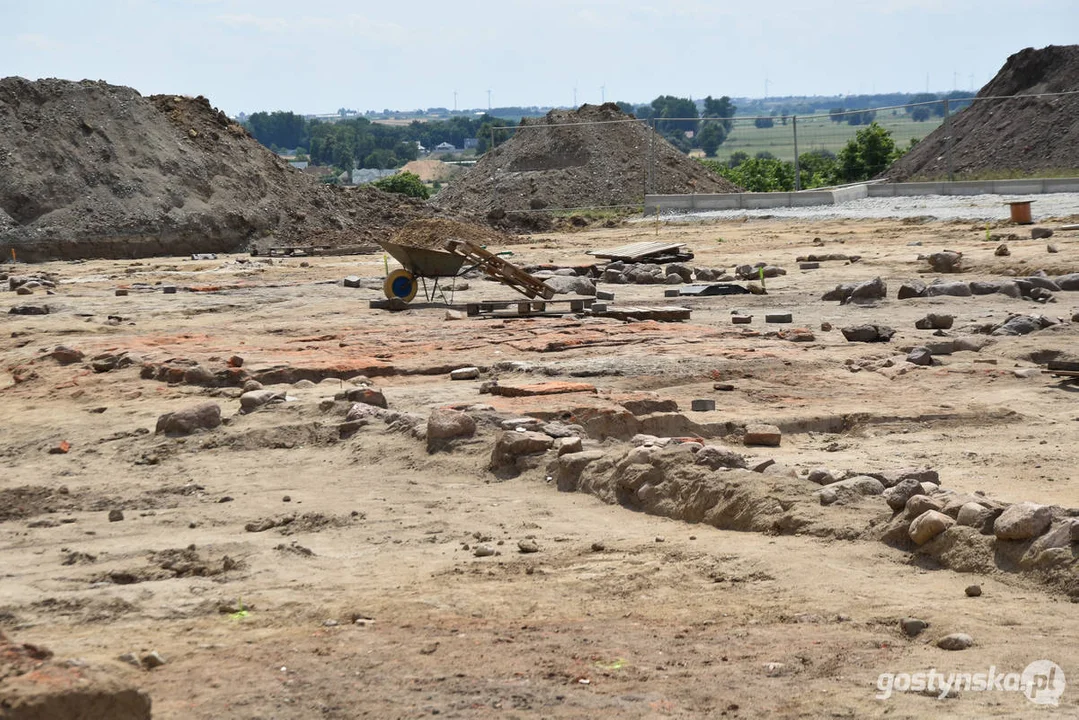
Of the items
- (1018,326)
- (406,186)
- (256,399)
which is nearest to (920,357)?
(1018,326)

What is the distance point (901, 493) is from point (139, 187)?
86.7ft

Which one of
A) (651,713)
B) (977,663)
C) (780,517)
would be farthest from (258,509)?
(977,663)

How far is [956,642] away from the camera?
4.69 metres

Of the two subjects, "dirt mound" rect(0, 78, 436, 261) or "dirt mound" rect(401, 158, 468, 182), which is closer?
"dirt mound" rect(0, 78, 436, 261)

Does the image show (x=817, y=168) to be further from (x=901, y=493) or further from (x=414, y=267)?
(x=901, y=493)

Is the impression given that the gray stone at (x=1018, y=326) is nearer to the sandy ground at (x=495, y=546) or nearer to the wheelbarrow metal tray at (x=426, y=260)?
the sandy ground at (x=495, y=546)

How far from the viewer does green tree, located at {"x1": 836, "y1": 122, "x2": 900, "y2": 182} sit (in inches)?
1452

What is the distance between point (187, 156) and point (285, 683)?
29.0 m

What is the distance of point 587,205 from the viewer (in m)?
36.3

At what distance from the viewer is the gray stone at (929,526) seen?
5795 mm

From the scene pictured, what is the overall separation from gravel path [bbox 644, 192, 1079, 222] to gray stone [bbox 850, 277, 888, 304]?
918 cm

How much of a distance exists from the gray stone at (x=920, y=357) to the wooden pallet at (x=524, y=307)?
16.5 feet

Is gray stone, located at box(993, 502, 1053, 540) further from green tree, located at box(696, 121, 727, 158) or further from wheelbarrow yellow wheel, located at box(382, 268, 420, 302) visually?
green tree, located at box(696, 121, 727, 158)

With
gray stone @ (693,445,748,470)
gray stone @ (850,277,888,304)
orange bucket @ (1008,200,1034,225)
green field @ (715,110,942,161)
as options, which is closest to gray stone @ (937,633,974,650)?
gray stone @ (693,445,748,470)
